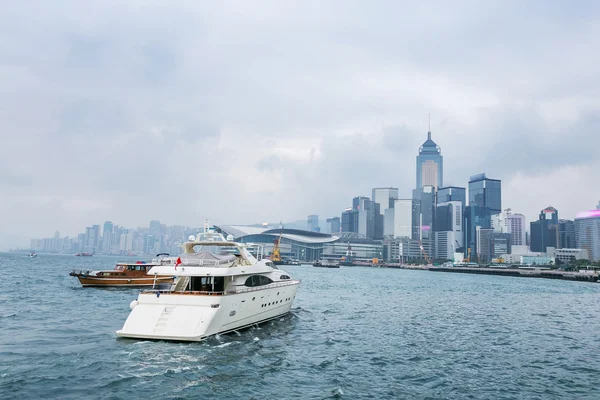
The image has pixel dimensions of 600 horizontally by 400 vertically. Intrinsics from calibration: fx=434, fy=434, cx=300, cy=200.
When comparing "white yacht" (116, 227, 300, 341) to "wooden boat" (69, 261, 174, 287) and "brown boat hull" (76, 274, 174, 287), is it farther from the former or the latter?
"brown boat hull" (76, 274, 174, 287)

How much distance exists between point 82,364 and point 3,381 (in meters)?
2.49

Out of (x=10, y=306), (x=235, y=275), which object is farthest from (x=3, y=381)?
(x=10, y=306)

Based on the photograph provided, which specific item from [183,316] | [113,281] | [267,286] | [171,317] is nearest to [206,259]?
[183,316]

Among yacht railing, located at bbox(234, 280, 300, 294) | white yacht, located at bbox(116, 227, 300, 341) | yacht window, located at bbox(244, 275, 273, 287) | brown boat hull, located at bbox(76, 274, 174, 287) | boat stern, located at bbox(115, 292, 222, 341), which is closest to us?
boat stern, located at bbox(115, 292, 222, 341)

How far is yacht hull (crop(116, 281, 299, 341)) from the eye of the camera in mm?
18688

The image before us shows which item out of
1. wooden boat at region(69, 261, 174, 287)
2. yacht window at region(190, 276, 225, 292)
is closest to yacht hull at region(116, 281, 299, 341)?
yacht window at region(190, 276, 225, 292)

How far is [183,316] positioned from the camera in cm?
1923

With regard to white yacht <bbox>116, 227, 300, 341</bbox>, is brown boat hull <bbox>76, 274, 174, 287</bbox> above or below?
below

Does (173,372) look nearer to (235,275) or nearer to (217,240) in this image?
(235,275)

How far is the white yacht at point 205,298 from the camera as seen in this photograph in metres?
18.9

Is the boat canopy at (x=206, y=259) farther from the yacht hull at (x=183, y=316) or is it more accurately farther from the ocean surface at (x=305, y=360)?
the ocean surface at (x=305, y=360)

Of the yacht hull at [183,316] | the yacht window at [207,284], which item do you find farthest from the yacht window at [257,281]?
the yacht window at [207,284]

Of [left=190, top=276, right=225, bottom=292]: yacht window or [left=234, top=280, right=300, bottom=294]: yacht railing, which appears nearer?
[left=190, top=276, right=225, bottom=292]: yacht window

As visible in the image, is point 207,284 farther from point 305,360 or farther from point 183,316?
point 305,360
